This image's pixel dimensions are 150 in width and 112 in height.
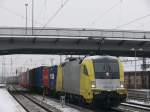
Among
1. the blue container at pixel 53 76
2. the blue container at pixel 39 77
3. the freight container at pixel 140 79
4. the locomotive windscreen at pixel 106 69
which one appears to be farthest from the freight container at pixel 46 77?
the locomotive windscreen at pixel 106 69

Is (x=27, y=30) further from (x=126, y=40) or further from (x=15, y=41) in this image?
(x=126, y=40)

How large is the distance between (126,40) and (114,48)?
1938mm

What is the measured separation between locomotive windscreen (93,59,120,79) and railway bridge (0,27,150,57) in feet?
72.5

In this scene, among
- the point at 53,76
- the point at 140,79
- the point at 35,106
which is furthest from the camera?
the point at 140,79

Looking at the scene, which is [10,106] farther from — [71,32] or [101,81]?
[71,32]

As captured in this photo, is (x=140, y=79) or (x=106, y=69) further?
(x=140, y=79)

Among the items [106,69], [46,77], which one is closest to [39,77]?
[46,77]

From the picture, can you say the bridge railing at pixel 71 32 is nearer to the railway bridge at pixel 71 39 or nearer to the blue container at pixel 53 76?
the railway bridge at pixel 71 39

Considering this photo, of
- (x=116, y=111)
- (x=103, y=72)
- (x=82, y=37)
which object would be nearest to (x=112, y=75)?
(x=103, y=72)

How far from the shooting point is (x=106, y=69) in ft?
75.3

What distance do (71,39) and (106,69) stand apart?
24.2m

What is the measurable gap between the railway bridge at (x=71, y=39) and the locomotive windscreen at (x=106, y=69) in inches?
870

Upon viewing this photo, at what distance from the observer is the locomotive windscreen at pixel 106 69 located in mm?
22688

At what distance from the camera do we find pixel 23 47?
47.1 meters
